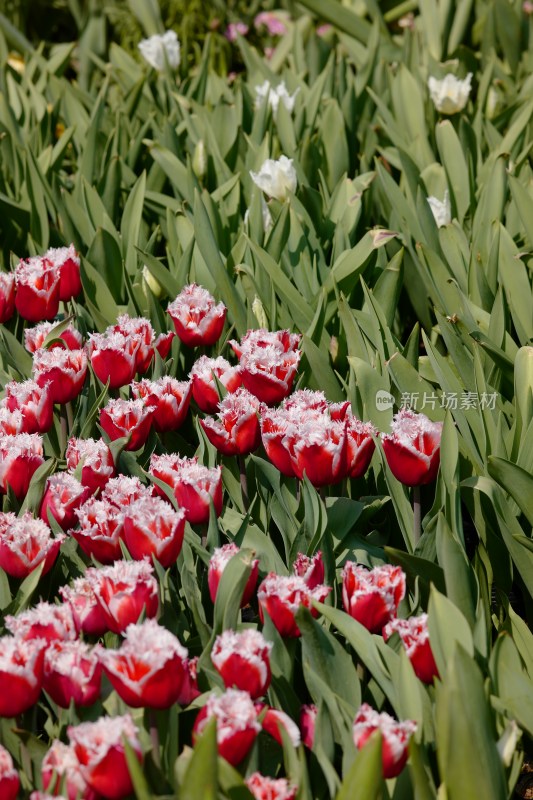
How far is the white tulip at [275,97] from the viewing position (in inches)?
101

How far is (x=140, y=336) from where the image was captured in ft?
4.79

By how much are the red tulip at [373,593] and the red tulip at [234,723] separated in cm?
21

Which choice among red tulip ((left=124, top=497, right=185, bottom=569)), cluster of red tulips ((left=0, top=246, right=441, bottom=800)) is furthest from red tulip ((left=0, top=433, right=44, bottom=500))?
red tulip ((left=124, top=497, right=185, bottom=569))

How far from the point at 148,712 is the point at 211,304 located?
803mm

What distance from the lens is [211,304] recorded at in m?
1.57

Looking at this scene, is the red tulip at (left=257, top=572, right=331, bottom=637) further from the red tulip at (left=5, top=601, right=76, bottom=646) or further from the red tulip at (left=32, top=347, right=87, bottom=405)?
the red tulip at (left=32, top=347, right=87, bottom=405)

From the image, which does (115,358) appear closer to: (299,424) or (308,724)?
(299,424)

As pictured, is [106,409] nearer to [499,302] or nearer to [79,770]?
[79,770]

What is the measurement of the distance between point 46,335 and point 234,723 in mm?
867

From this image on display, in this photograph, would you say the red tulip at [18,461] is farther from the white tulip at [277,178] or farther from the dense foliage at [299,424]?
the white tulip at [277,178]

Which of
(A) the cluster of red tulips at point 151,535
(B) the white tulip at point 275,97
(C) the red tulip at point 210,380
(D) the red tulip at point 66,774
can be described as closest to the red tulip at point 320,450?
(A) the cluster of red tulips at point 151,535

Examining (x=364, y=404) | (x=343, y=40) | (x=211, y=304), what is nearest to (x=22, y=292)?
(x=211, y=304)

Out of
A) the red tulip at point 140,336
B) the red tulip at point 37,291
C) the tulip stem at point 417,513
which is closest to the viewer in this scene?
the tulip stem at point 417,513

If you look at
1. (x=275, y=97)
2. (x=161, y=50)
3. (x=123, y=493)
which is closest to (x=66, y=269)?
(x=123, y=493)
